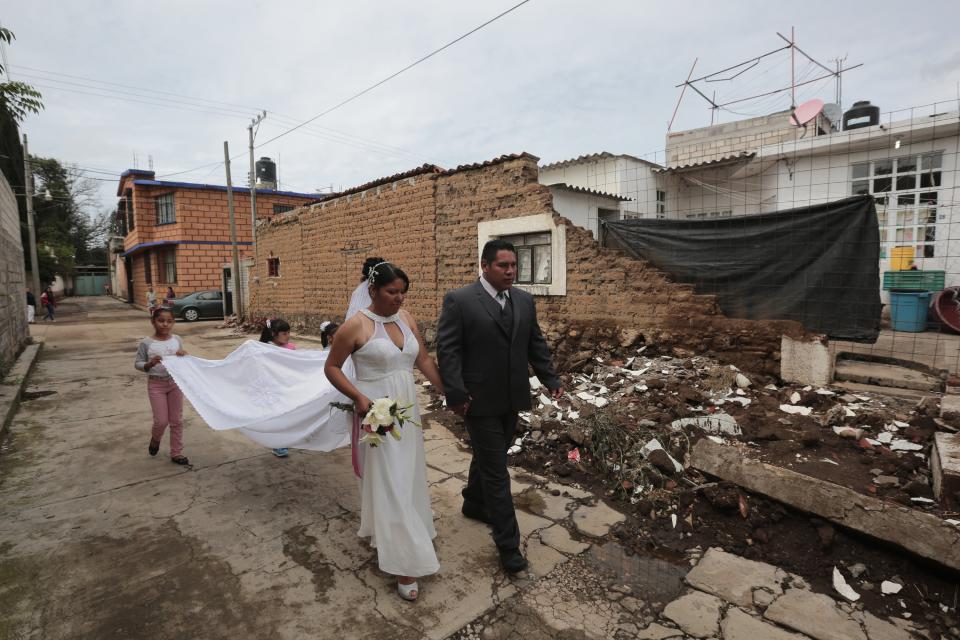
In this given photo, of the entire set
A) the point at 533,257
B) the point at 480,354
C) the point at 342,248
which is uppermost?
the point at 342,248

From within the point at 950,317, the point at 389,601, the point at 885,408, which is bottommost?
the point at 389,601

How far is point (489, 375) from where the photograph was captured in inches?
119

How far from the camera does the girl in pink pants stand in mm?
4617

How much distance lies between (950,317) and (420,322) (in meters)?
9.07

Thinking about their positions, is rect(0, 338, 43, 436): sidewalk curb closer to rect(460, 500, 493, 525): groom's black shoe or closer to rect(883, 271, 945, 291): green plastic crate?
rect(460, 500, 493, 525): groom's black shoe

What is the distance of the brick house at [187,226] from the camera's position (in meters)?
24.8

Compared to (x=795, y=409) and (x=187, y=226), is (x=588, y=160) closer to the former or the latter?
(x=795, y=409)

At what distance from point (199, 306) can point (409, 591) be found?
23636mm

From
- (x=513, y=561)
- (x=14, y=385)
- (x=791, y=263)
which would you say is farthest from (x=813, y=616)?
(x=14, y=385)

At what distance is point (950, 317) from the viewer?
24.8 feet

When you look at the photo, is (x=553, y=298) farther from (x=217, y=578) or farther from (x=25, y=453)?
(x=25, y=453)

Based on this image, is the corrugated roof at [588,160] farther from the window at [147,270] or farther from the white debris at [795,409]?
the window at [147,270]

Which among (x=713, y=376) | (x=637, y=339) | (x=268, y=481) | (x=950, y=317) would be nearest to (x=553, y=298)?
(x=637, y=339)

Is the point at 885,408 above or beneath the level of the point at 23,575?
above
